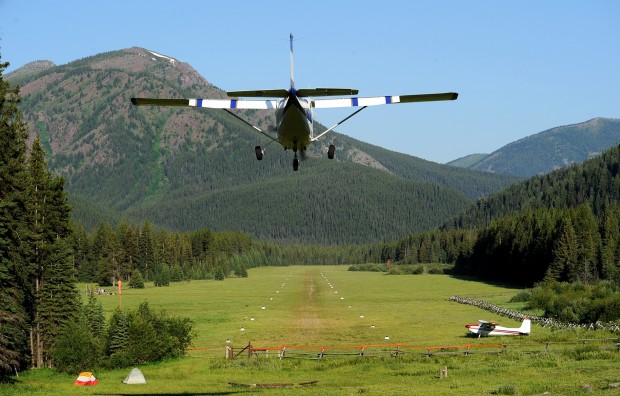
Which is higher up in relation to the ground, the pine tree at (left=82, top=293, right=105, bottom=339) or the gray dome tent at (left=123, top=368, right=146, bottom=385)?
the pine tree at (left=82, top=293, right=105, bottom=339)

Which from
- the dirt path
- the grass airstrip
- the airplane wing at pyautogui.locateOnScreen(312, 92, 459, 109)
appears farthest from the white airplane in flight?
the dirt path

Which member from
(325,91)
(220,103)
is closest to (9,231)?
(220,103)

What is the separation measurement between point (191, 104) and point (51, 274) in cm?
4919

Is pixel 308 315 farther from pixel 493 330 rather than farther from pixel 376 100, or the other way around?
pixel 376 100

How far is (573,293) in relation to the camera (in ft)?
405

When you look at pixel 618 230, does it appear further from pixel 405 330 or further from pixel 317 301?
pixel 405 330

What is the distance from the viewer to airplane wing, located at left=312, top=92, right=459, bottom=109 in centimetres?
3781

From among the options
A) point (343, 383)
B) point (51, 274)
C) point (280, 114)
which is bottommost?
point (343, 383)

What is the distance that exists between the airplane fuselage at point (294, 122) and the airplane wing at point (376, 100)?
1.64 metres

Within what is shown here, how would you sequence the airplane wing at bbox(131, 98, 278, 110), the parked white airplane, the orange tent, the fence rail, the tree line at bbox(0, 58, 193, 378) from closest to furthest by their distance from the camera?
the airplane wing at bbox(131, 98, 278, 110) < the orange tent < the tree line at bbox(0, 58, 193, 378) < the fence rail < the parked white airplane

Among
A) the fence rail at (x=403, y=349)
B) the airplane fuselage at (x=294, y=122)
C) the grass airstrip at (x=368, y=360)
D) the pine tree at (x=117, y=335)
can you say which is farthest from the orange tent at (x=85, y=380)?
the airplane fuselage at (x=294, y=122)

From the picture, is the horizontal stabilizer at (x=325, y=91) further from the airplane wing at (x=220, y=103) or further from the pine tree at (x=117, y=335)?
the pine tree at (x=117, y=335)

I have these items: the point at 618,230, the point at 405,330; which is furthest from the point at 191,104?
the point at 618,230

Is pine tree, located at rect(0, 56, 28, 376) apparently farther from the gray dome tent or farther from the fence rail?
the fence rail
